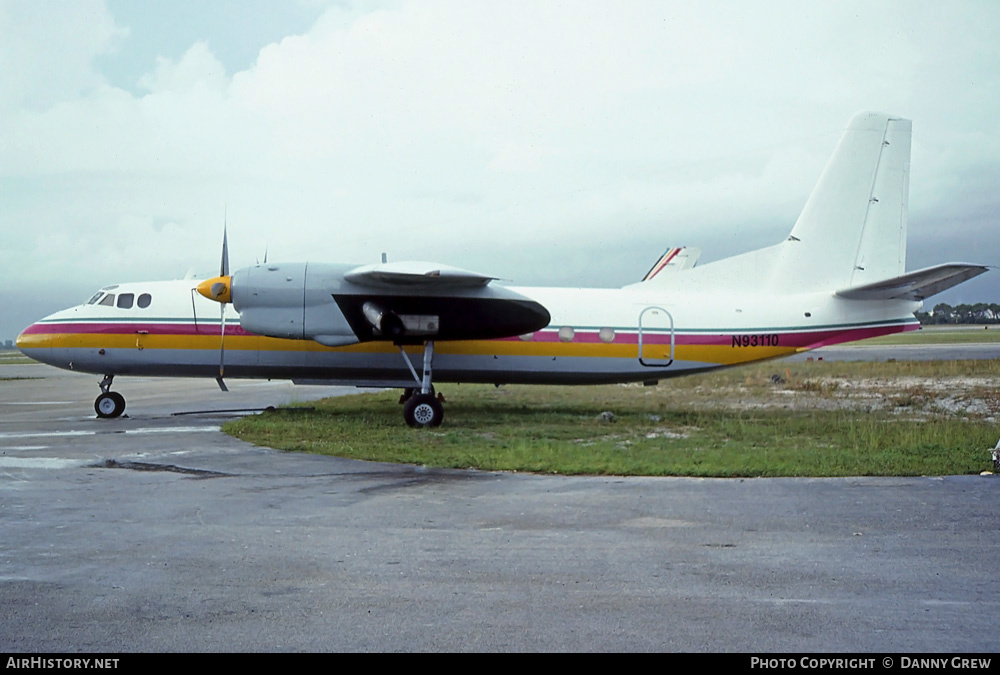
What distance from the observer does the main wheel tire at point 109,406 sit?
18.7m

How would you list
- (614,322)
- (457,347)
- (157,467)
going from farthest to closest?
(614,322) → (457,347) → (157,467)

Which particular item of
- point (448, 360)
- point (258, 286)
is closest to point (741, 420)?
point (448, 360)

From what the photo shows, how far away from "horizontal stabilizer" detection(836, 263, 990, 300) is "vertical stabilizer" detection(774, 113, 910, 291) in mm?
382

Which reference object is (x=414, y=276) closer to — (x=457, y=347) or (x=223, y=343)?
(x=457, y=347)

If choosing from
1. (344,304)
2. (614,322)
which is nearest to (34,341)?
(344,304)

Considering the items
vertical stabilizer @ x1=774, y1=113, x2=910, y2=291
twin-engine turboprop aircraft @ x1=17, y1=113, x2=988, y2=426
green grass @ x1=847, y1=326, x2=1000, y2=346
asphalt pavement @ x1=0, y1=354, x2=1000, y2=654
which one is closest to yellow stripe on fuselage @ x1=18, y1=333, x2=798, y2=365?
twin-engine turboprop aircraft @ x1=17, y1=113, x2=988, y2=426

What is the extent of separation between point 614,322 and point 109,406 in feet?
39.4

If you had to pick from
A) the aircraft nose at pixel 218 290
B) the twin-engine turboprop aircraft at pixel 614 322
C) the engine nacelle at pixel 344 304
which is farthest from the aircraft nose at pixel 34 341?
the engine nacelle at pixel 344 304

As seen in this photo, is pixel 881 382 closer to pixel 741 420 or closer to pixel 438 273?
pixel 741 420

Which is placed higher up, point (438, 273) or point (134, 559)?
point (438, 273)

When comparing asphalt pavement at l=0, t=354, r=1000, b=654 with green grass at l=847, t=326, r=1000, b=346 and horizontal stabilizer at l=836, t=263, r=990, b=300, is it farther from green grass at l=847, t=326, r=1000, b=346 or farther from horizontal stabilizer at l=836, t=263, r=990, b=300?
green grass at l=847, t=326, r=1000, b=346

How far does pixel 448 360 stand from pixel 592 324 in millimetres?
3471

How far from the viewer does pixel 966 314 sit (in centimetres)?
5822

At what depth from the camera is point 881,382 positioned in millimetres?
28312
